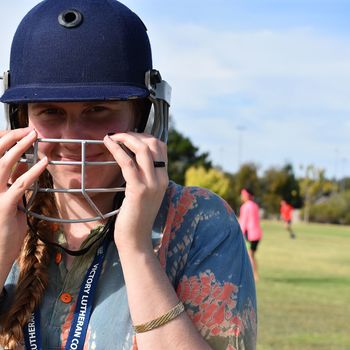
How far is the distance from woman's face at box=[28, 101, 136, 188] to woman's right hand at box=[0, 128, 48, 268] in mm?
74

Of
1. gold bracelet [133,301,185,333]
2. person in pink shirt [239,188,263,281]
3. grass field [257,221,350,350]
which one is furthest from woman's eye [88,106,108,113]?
person in pink shirt [239,188,263,281]

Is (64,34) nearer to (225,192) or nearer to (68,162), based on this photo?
(68,162)

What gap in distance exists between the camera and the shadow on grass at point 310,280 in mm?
14305

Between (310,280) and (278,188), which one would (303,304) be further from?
(278,188)

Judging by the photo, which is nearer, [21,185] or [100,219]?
[21,185]

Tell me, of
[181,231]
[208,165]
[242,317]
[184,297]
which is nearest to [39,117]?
[181,231]

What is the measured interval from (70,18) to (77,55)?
0.32ft

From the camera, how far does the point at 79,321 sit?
1.78 m

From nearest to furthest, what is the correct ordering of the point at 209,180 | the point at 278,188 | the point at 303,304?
the point at 303,304
the point at 209,180
the point at 278,188

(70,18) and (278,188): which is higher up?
(70,18)

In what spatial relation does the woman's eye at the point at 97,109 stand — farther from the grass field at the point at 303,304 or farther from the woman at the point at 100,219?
the grass field at the point at 303,304

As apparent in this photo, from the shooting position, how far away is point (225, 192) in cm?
5828

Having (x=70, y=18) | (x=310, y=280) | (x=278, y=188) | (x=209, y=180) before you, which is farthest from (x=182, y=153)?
(x=70, y=18)

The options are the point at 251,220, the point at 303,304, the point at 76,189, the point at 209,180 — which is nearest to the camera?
the point at 76,189
